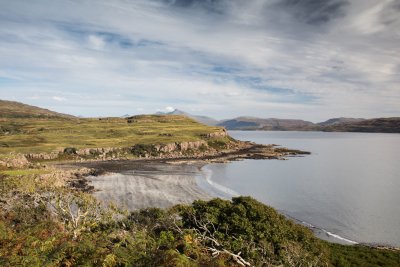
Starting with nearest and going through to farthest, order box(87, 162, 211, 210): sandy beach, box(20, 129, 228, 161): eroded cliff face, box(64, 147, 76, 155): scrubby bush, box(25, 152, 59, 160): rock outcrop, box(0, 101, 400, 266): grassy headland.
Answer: box(0, 101, 400, 266): grassy headland < box(87, 162, 211, 210): sandy beach < box(25, 152, 59, 160): rock outcrop < box(20, 129, 228, 161): eroded cliff face < box(64, 147, 76, 155): scrubby bush

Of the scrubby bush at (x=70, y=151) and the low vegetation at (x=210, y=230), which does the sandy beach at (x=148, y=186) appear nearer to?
the low vegetation at (x=210, y=230)

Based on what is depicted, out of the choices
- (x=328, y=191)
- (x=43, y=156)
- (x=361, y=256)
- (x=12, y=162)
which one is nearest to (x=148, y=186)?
(x=12, y=162)

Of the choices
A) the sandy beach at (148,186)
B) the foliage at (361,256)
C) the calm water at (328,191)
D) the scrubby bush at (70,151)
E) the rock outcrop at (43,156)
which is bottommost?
the calm water at (328,191)

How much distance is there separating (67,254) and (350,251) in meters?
36.8

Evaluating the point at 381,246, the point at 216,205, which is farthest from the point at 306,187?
the point at 216,205

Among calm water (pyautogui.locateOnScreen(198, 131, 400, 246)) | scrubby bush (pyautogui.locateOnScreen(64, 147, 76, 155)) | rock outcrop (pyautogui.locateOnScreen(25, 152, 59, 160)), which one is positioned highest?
scrubby bush (pyautogui.locateOnScreen(64, 147, 76, 155))

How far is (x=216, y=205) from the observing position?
41.1 meters

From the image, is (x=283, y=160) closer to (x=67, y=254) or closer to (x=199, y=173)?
(x=199, y=173)

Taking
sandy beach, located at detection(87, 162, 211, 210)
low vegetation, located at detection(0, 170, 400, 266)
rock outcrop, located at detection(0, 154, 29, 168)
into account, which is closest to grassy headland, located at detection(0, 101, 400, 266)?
low vegetation, located at detection(0, 170, 400, 266)

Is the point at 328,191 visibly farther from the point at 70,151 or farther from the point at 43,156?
the point at 43,156

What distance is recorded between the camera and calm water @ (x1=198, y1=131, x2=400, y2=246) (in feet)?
191

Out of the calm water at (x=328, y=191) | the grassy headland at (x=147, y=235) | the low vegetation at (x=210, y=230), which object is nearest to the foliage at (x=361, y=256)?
the low vegetation at (x=210, y=230)

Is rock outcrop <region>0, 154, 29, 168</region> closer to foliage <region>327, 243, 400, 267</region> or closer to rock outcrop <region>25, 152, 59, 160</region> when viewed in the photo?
rock outcrop <region>25, 152, 59, 160</region>

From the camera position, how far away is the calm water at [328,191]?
58.2 metres
